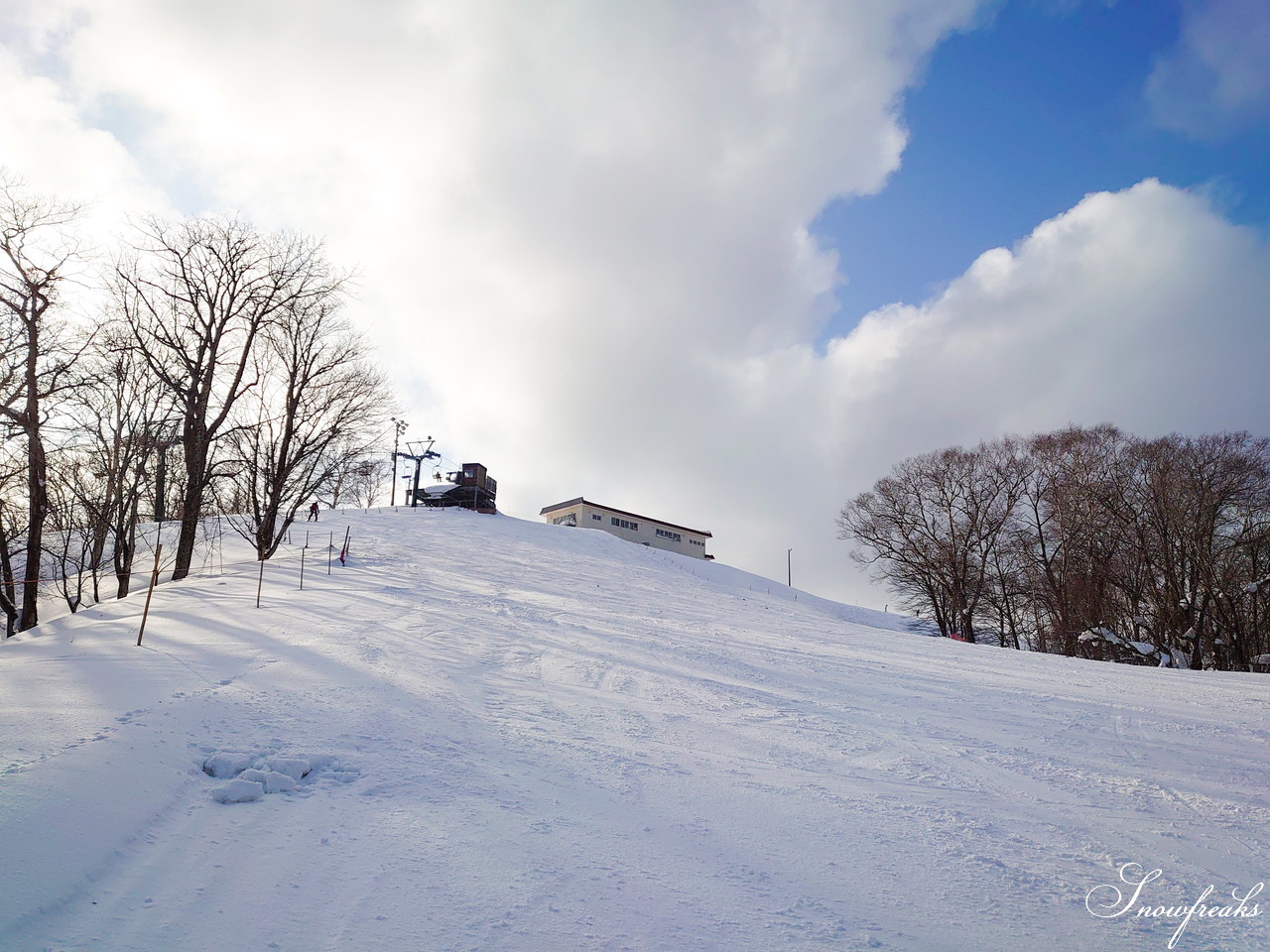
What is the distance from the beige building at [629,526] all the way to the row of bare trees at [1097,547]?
18824mm

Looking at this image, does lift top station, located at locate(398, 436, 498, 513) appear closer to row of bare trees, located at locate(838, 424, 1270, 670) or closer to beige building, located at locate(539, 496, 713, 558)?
beige building, located at locate(539, 496, 713, 558)

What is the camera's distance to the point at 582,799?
4.68 metres

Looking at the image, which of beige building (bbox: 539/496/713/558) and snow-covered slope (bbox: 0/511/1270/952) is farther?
beige building (bbox: 539/496/713/558)

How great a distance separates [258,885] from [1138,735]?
855cm

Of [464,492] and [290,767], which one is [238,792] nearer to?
[290,767]

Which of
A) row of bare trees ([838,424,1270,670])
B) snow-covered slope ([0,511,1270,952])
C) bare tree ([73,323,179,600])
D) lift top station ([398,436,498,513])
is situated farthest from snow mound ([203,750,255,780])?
lift top station ([398,436,498,513])

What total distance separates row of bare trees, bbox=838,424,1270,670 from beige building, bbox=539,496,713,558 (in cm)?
1882

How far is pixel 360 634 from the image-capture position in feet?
31.0

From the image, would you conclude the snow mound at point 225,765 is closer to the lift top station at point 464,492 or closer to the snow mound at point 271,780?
the snow mound at point 271,780

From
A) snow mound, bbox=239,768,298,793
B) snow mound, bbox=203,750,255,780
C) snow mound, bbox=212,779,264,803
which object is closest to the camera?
snow mound, bbox=212,779,264,803

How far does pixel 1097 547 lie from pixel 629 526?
32210mm

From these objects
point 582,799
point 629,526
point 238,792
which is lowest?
point 582,799

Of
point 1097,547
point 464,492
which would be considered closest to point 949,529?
point 1097,547

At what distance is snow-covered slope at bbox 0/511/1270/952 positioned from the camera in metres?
3.22
